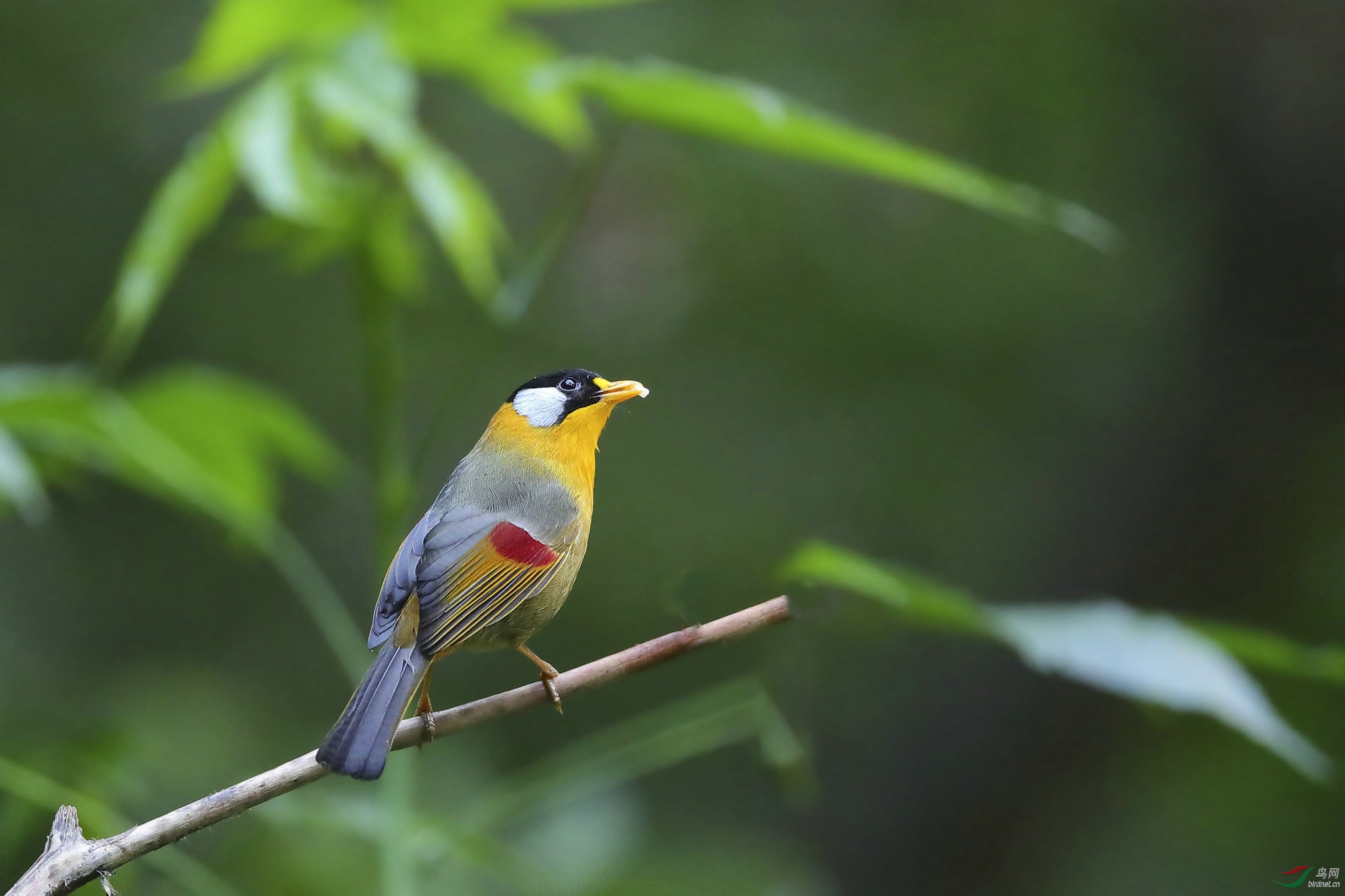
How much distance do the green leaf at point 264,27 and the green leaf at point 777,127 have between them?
726 millimetres

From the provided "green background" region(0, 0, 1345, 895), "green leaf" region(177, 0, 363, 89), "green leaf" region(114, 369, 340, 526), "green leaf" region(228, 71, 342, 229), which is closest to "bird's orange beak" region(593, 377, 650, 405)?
"green leaf" region(228, 71, 342, 229)

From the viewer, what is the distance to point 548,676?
1.42 meters

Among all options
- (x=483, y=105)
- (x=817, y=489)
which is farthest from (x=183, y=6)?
(x=817, y=489)

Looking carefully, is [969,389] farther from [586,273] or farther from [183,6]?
[183,6]

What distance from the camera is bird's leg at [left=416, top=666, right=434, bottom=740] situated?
4.66 feet

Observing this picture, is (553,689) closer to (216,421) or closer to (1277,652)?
(1277,652)

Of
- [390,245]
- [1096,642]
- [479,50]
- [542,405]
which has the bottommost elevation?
[1096,642]

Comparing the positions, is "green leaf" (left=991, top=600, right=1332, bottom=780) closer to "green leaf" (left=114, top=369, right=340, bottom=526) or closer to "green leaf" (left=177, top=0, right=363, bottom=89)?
"green leaf" (left=114, top=369, right=340, bottom=526)

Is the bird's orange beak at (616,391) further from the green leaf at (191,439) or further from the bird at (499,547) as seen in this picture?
the green leaf at (191,439)

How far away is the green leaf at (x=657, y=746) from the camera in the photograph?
171cm

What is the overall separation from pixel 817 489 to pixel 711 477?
1.43 ft

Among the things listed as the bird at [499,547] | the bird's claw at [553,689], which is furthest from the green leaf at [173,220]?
the bird's claw at [553,689]

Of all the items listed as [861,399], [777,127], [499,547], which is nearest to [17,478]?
[499,547]

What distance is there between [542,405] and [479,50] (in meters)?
1.16
